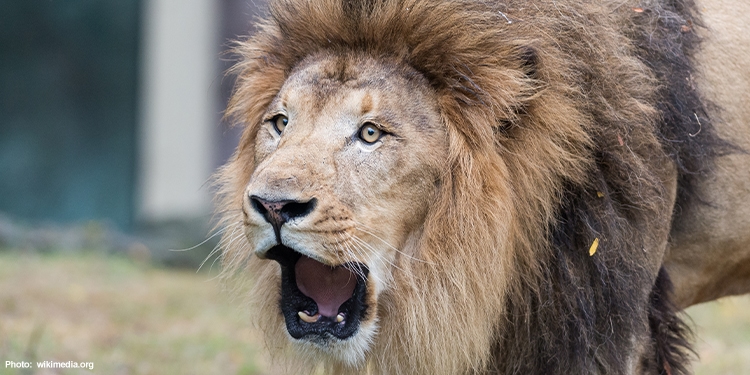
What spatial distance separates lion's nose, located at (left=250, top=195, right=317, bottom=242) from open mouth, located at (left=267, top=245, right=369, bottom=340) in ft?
0.52

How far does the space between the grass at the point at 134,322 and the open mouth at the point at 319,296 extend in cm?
55

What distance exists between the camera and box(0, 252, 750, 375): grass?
4.50 meters

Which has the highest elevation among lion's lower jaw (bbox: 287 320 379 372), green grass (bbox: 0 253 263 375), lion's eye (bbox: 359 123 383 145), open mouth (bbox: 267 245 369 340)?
lion's eye (bbox: 359 123 383 145)

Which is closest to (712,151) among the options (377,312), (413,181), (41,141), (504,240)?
(504,240)

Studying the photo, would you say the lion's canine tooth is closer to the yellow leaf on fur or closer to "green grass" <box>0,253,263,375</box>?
"green grass" <box>0,253,263,375</box>

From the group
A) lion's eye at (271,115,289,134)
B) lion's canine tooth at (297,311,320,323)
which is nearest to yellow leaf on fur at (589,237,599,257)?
lion's canine tooth at (297,311,320,323)

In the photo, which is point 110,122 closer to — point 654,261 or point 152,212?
point 152,212

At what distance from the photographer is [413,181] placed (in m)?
2.56

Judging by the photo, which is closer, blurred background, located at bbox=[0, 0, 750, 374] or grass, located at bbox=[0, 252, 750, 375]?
grass, located at bbox=[0, 252, 750, 375]

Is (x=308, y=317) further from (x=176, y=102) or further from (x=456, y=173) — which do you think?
(x=176, y=102)

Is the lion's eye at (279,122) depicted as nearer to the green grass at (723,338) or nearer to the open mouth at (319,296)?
the open mouth at (319,296)

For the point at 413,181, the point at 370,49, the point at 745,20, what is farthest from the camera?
the point at 745,20

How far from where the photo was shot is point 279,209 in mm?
2297

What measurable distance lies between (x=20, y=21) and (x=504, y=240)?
8751 millimetres
